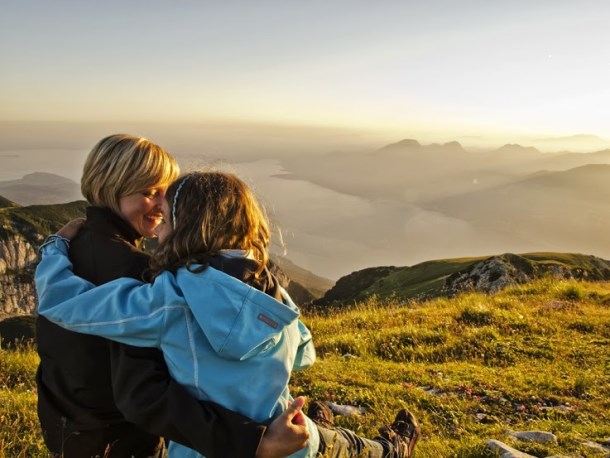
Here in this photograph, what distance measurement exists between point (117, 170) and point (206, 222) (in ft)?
3.23

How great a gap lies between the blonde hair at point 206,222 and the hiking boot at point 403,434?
308 centimetres

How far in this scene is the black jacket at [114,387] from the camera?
3.00m

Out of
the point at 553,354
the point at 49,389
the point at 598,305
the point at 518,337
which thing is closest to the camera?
the point at 49,389

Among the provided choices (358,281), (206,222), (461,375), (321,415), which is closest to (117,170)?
(206,222)

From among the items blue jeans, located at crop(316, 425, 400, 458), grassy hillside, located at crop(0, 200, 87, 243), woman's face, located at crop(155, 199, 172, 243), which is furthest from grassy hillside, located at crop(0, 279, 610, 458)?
grassy hillside, located at crop(0, 200, 87, 243)

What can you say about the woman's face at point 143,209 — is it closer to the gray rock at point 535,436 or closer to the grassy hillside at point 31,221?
the gray rock at point 535,436

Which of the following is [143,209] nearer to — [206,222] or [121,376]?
[206,222]

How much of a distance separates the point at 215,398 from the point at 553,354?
9.71 meters

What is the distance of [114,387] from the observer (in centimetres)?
313

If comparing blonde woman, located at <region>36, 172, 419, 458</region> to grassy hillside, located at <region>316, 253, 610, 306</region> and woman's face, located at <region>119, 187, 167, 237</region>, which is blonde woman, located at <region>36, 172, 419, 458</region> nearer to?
woman's face, located at <region>119, 187, 167, 237</region>

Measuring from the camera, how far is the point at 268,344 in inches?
126

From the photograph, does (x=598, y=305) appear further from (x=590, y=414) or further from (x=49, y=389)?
(x=49, y=389)

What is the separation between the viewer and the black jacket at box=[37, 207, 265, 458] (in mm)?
3004

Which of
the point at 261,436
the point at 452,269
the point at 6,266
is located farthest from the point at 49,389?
the point at 6,266
